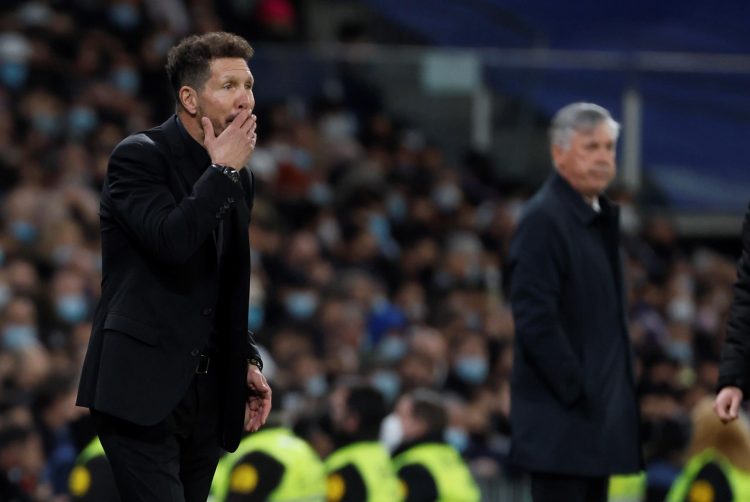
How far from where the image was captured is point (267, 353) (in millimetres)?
10055

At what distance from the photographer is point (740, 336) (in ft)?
16.1

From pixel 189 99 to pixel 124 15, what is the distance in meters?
9.39

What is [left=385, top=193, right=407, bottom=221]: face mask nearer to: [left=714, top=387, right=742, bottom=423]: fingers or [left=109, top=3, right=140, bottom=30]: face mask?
[left=109, top=3, right=140, bottom=30]: face mask

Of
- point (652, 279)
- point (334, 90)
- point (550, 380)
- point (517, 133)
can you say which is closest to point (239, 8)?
point (334, 90)

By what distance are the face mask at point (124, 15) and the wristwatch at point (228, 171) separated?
945cm

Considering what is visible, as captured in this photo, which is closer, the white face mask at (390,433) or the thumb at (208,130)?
the thumb at (208,130)

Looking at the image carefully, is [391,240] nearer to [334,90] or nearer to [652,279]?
[334,90]

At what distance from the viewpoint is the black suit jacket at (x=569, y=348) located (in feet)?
17.9

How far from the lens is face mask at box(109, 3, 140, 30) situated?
1323cm

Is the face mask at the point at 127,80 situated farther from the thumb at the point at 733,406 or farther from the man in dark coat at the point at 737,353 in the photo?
the thumb at the point at 733,406

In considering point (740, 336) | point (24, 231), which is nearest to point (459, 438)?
point (24, 231)

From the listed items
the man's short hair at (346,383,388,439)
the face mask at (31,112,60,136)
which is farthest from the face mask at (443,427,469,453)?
the face mask at (31,112,60,136)

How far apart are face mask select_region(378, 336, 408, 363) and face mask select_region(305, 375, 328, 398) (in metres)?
0.96

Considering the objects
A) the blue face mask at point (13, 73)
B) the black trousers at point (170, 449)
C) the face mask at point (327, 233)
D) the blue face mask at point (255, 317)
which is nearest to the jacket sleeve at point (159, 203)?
the black trousers at point (170, 449)
